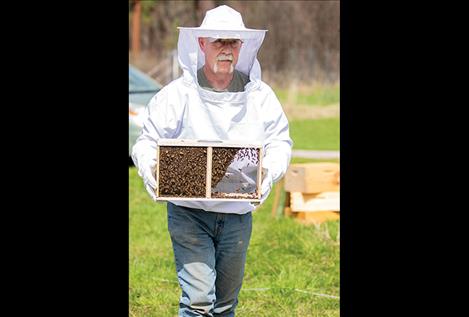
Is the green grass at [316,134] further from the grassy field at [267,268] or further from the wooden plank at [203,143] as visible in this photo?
the wooden plank at [203,143]

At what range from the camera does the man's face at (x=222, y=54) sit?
4.16 metres

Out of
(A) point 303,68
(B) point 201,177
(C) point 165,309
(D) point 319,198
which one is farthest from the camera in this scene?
(A) point 303,68

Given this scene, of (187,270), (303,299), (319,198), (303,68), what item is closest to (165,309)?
(303,299)

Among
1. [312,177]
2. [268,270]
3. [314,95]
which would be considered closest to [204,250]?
[268,270]

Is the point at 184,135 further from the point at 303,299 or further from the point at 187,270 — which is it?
the point at 303,299

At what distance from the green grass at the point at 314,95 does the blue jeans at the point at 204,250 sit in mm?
Answer: 12217

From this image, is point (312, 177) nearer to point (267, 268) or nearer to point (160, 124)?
point (267, 268)

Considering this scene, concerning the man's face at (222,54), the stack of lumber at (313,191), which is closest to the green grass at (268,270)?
the stack of lumber at (313,191)

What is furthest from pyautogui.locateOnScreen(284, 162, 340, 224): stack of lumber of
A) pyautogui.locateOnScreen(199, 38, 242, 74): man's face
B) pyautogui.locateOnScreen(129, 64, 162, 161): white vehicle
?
pyautogui.locateOnScreen(199, 38, 242, 74): man's face

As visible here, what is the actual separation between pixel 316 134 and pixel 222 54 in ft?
31.8

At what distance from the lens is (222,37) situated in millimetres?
4082
